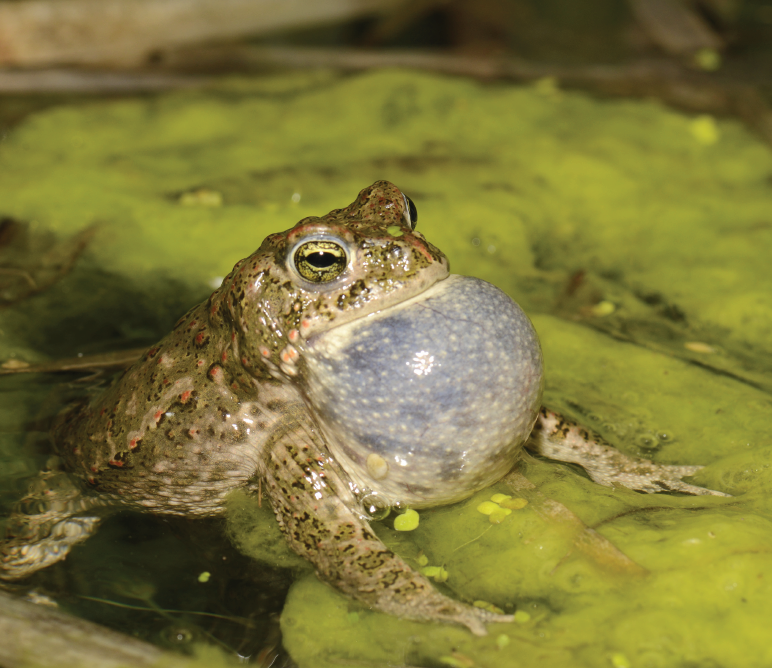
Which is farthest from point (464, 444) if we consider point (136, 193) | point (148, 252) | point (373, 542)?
point (136, 193)

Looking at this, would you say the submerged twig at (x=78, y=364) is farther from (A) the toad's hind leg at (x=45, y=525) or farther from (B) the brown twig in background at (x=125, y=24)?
(B) the brown twig in background at (x=125, y=24)

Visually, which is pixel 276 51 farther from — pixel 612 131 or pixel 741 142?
pixel 741 142

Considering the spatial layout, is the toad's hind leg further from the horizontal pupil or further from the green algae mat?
the horizontal pupil

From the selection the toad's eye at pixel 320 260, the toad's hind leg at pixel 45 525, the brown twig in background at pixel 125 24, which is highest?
the brown twig in background at pixel 125 24

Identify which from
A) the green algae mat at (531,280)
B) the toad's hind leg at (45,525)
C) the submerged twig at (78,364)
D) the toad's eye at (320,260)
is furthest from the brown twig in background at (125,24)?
the toad's eye at (320,260)

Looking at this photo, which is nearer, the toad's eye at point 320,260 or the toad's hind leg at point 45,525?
the toad's eye at point 320,260
